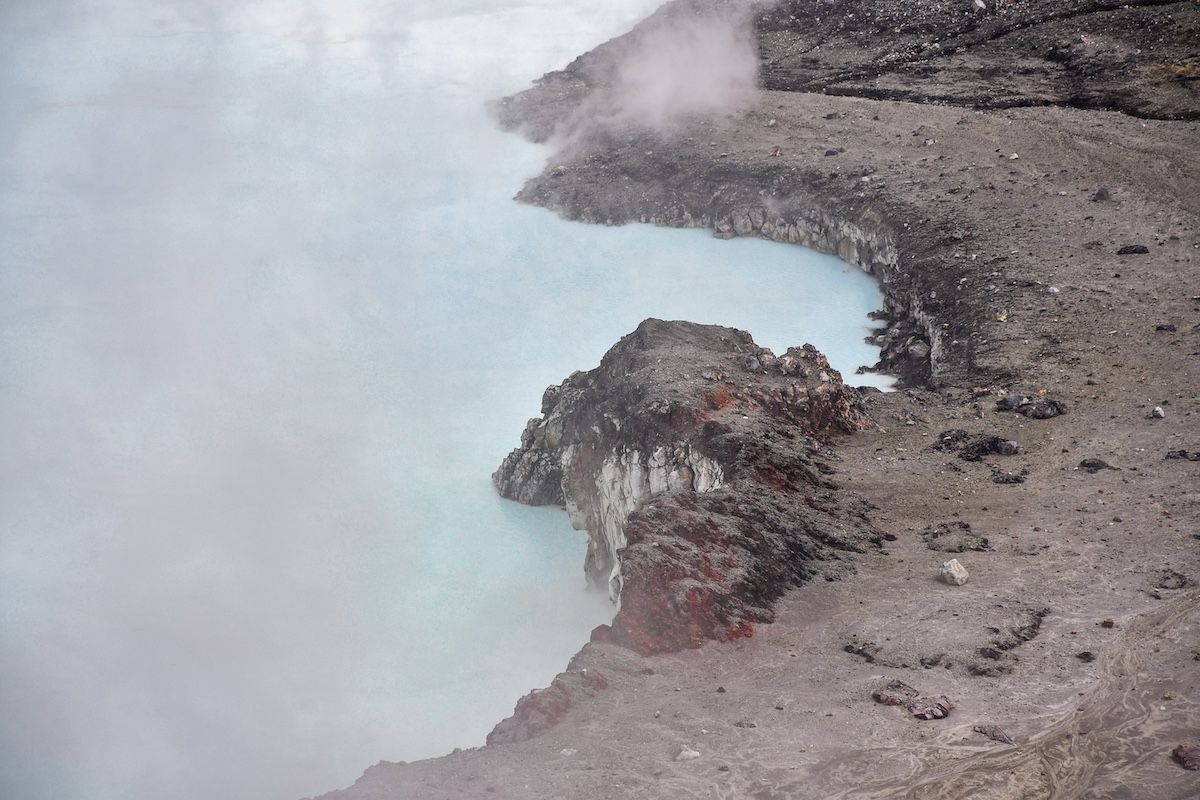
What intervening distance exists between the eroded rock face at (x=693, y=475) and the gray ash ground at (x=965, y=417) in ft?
2.19

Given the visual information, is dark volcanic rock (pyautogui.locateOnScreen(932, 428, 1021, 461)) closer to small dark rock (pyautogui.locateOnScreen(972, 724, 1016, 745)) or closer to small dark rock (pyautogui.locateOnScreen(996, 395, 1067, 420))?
small dark rock (pyautogui.locateOnScreen(996, 395, 1067, 420))

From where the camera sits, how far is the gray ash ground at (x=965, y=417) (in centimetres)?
1644

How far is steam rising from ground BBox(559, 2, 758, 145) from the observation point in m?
52.8

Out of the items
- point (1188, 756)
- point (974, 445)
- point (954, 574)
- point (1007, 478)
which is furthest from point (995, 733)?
point (974, 445)

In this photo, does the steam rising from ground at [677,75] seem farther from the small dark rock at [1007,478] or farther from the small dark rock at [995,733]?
the small dark rock at [995,733]

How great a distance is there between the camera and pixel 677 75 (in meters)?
54.3

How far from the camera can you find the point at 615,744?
56.0 ft

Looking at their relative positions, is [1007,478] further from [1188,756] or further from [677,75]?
[677,75]

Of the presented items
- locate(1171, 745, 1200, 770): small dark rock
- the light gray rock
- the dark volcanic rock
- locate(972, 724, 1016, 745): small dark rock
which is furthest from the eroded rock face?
locate(1171, 745, 1200, 770): small dark rock

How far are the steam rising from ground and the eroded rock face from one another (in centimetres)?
2408

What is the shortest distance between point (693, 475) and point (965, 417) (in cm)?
777

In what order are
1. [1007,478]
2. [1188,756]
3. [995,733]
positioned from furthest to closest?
1. [1007,478]
2. [995,733]
3. [1188,756]

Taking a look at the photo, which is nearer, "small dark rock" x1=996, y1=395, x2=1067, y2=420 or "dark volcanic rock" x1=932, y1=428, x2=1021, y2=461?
"dark volcanic rock" x1=932, y1=428, x2=1021, y2=461

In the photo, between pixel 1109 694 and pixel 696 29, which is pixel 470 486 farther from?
pixel 696 29
